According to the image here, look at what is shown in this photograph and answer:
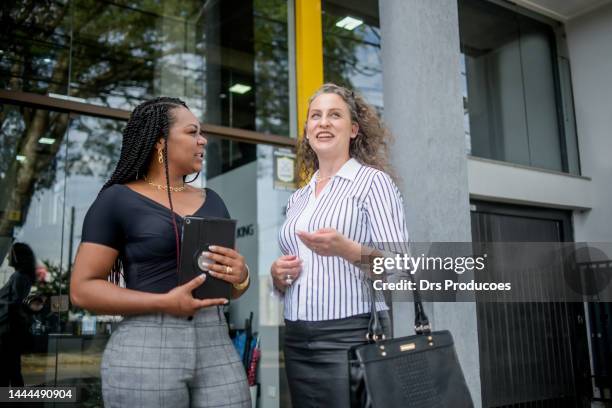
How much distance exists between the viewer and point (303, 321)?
1881mm

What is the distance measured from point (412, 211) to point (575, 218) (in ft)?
14.7

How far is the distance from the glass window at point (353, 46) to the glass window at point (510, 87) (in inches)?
44.6

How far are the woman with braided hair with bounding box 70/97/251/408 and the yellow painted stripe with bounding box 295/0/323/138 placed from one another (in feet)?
10.7

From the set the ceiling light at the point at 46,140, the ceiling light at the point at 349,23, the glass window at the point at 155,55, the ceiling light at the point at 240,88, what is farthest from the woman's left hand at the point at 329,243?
the ceiling light at the point at 46,140

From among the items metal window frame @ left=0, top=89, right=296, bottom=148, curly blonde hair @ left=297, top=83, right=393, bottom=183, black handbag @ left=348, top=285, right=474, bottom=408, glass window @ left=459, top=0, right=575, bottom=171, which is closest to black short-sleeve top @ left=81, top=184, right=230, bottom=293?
black handbag @ left=348, top=285, right=474, bottom=408

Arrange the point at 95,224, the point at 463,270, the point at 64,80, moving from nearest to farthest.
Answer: the point at 95,224, the point at 463,270, the point at 64,80

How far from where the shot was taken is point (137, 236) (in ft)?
5.37

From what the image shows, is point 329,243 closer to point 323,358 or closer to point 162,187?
point 323,358

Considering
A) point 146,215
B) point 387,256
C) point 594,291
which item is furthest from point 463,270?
point 594,291

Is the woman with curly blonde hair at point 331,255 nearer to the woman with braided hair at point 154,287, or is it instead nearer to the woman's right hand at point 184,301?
the woman with braided hair at point 154,287

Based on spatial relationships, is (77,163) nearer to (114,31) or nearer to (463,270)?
(114,31)

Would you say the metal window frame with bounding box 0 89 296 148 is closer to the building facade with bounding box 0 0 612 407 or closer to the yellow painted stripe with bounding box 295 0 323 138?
the building facade with bounding box 0 0 612 407

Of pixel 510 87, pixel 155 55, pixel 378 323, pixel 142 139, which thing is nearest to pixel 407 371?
pixel 378 323

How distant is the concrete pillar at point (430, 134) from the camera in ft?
12.6
